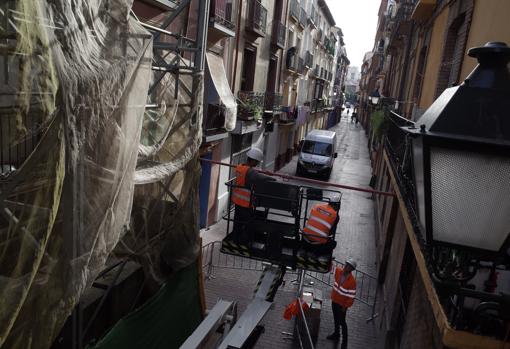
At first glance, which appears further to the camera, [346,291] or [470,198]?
[346,291]

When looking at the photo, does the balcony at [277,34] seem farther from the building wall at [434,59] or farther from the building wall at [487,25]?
the building wall at [487,25]

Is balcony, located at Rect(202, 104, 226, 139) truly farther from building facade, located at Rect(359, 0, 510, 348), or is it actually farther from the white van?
the white van

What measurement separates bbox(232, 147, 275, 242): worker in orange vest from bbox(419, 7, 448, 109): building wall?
5.04 m

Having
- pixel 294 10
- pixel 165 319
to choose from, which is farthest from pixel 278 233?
pixel 294 10

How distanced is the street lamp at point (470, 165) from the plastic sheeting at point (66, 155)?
201 cm

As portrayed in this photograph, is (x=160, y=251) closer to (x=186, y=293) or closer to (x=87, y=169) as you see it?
(x=186, y=293)

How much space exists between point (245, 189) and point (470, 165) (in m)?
4.96

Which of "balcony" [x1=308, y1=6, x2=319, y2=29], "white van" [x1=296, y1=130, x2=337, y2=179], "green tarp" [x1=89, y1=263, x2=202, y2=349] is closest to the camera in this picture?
"green tarp" [x1=89, y1=263, x2=202, y2=349]

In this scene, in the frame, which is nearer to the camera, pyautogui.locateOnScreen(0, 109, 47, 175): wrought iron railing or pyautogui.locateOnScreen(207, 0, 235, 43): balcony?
pyautogui.locateOnScreen(0, 109, 47, 175): wrought iron railing

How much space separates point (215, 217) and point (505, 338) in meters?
11.9

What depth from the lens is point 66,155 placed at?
2.73m

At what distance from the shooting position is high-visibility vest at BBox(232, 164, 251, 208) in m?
6.62

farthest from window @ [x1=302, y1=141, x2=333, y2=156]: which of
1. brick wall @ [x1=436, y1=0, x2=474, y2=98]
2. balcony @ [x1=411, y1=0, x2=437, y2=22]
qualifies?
brick wall @ [x1=436, y1=0, x2=474, y2=98]

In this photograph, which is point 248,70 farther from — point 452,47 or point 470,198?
point 470,198
